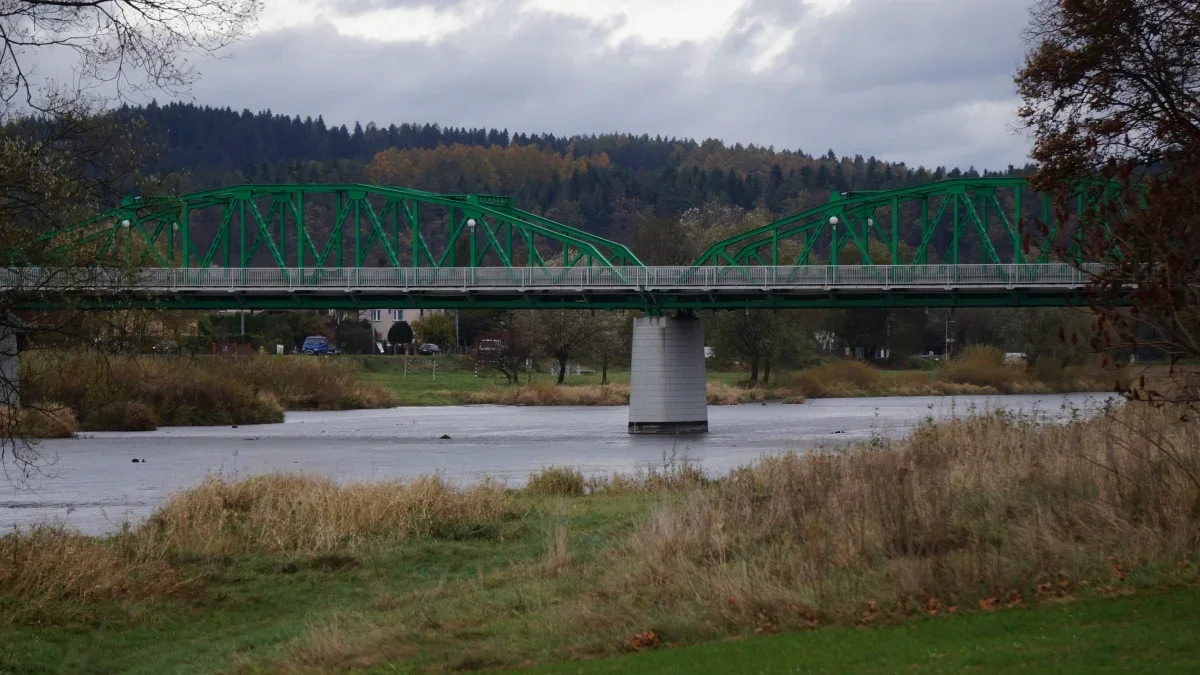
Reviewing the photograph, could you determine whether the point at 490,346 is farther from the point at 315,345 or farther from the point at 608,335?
the point at 315,345

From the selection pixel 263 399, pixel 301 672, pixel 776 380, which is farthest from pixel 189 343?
pixel 301 672

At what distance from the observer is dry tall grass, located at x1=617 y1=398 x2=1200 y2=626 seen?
50.1 feet

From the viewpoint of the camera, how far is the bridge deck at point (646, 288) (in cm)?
7238

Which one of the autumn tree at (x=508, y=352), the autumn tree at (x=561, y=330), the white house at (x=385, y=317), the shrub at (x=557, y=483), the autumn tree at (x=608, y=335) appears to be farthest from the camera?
the white house at (x=385, y=317)

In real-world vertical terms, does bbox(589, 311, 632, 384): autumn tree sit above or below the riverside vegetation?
above

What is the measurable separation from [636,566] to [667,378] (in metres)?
54.9

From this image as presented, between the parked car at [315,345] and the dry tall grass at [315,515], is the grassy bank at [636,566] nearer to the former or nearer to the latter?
the dry tall grass at [315,515]

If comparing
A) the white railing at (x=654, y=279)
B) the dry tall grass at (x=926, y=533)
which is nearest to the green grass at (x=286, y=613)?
the dry tall grass at (x=926, y=533)

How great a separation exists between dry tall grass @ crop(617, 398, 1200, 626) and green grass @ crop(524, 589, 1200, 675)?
3.32 ft

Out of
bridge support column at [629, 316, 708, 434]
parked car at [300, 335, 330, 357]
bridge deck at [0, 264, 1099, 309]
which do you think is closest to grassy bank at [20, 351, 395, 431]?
bridge deck at [0, 264, 1099, 309]

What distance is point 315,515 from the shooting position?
84.6 feet

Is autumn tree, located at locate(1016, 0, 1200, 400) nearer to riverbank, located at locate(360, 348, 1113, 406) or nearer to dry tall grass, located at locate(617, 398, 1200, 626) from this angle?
dry tall grass, located at locate(617, 398, 1200, 626)

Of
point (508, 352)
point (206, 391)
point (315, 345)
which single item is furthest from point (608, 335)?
point (206, 391)

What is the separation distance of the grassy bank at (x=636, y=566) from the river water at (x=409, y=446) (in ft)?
24.9
